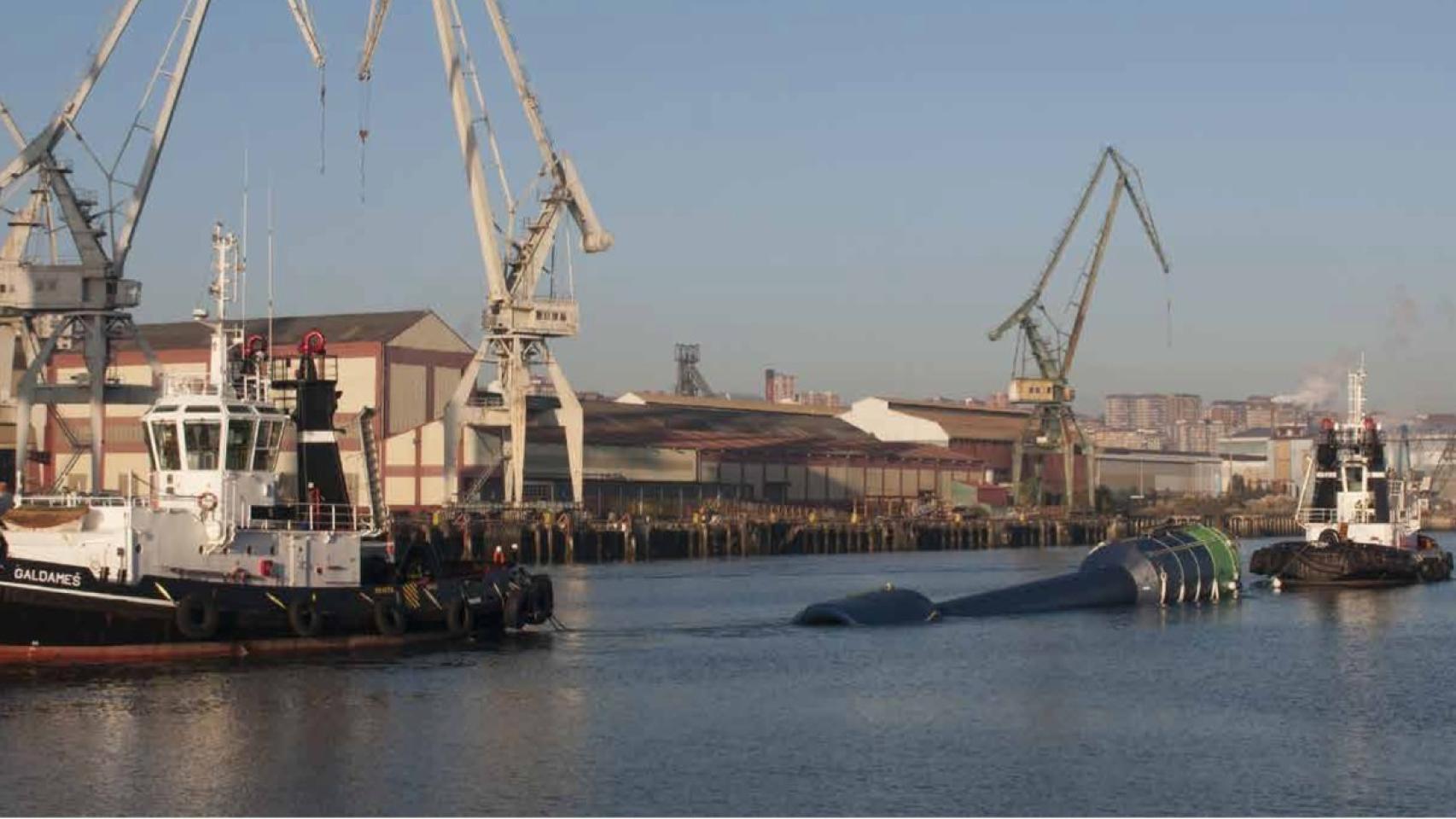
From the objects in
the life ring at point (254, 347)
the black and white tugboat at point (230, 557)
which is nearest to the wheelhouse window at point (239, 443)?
the black and white tugboat at point (230, 557)

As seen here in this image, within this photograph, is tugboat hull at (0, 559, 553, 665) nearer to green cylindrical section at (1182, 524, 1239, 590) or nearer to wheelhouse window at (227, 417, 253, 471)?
wheelhouse window at (227, 417, 253, 471)

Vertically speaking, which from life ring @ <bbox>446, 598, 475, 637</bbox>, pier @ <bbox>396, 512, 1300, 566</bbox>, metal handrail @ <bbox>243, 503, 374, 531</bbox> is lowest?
life ring @ <bbox>446, 598, 475, 637</bbox>

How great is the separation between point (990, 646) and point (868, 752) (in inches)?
695

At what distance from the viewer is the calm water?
30438 mm

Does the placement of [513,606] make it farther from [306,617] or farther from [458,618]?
[306,617]

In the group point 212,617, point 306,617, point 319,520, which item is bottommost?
point 306,617

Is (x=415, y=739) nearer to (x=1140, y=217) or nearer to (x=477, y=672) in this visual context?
(x=477, y=672)

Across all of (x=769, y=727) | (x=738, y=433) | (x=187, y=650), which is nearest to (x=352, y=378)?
(x=738, y=433)

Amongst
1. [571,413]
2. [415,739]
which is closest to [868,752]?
[415,739]

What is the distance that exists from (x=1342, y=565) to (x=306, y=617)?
146ft

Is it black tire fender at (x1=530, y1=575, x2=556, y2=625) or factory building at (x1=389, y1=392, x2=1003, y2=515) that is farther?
factory building at (x1=389, y1=392, x2=1003, y2=515)

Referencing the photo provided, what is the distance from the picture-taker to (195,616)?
4194cm

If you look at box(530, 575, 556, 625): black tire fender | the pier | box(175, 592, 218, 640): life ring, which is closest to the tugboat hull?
box(175, 592, 218, 640): life ring

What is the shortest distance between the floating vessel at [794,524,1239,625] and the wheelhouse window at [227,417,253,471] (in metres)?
18.3
